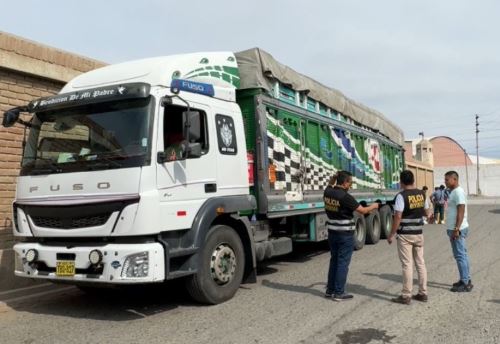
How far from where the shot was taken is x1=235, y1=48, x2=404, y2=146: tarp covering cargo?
786 cm

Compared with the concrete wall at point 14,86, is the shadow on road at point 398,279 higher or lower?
lower

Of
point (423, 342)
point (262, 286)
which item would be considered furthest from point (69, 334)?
point (423, 342)

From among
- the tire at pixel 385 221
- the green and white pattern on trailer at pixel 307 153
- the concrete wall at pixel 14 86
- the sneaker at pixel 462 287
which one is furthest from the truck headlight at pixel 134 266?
the tire at pixel 385 221

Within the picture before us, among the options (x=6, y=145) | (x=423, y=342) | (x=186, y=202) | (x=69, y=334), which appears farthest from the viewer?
(x=6, y=145)

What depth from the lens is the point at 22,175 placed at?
20.8 feet

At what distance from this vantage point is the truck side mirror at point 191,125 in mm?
5957

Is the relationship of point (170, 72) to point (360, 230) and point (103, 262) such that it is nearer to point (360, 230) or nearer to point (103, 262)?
point (103, 262)

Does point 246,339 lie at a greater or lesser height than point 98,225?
lesser

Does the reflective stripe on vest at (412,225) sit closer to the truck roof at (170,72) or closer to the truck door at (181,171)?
the truck door at (181,171)

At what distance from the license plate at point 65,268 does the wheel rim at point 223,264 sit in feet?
5.41

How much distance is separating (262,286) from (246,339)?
2592mm

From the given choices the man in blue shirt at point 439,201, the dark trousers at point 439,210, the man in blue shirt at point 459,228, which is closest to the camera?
the man in blue shirt at point 459,228

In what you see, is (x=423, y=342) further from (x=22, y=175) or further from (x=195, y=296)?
(x=22, y=175)

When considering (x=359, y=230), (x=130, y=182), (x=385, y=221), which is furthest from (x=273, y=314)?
(x=385, y=221)
